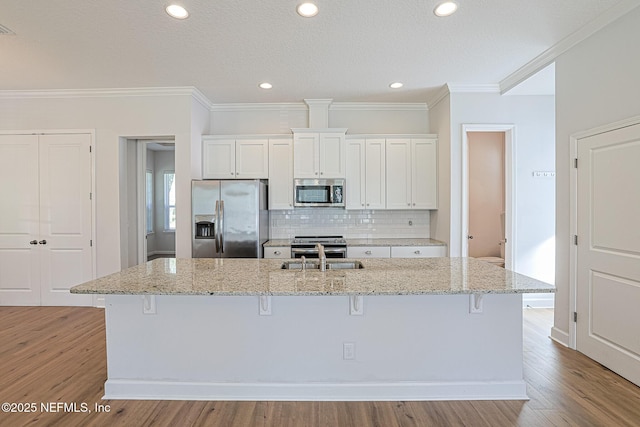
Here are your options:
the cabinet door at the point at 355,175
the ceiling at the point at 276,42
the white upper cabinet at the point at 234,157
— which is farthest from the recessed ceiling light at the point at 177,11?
the cabinet door at the point at 355,175

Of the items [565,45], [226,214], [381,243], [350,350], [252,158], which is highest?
[565,45]

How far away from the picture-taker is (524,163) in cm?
429

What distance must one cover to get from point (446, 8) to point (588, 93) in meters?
1.49

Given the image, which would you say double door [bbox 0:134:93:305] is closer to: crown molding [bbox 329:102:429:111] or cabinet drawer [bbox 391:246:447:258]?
crown molding [bbox 329:102:429:111]

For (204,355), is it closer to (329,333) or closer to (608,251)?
(329,333)

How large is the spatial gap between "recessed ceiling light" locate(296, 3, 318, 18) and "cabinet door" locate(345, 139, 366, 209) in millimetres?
2168

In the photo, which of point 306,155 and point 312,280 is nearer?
point 312,280

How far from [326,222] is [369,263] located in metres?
2.25

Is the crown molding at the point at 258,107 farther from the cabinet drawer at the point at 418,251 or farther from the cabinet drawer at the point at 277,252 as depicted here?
the cabinet drawer at the point at 418,251

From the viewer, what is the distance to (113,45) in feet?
10.2

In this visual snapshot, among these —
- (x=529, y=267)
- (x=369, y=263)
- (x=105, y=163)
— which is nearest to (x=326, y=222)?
(x=369, y=263)

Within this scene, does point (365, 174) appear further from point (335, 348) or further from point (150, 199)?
point (150, 199)

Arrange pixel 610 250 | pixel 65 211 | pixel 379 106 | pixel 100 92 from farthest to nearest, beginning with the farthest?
pixel 379 106, pixel 65 211, pixel 100 92, pixel 610 250

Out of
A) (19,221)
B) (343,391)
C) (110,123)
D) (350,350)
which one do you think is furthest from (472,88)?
(19,221)
